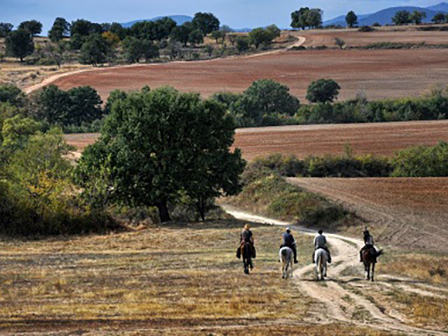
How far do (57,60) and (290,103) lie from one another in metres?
70.9

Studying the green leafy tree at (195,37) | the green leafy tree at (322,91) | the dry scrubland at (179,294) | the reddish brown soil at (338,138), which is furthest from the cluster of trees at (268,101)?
the green leafy tree at (195,37)

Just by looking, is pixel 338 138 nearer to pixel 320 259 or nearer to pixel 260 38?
pixel 320 259

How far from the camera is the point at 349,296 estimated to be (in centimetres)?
2473

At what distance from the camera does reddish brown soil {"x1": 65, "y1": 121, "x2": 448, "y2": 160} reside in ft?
253

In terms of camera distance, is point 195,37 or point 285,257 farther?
point 195,37

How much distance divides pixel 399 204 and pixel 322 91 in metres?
63.4

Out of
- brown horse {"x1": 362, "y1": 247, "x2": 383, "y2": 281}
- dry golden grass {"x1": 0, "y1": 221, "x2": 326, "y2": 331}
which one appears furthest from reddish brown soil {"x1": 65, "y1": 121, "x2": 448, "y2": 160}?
brown horse {"x1": 362, "y1": 247, "x2": 383, "y2": 281}

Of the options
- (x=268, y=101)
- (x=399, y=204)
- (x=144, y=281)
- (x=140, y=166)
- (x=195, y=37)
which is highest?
(x=195, y=37)

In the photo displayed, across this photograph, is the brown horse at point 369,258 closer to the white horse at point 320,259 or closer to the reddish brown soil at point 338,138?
the white horse at point 320,259

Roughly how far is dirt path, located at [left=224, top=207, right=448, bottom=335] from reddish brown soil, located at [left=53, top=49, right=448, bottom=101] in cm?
8863

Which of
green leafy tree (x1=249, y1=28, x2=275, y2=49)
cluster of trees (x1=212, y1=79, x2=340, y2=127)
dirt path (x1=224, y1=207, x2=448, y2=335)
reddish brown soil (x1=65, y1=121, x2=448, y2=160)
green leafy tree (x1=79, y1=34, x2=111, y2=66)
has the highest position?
green leafy tree (x1=249, y1=28, x2=275, y2=49)

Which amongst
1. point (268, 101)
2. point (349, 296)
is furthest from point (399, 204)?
point (268, 101)

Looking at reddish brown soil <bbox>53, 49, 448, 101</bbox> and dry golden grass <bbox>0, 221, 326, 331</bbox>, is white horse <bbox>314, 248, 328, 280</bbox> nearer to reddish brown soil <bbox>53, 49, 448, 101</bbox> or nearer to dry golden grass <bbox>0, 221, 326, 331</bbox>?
dry golden grass <bbox>0, 221, 326, 331</bbox>

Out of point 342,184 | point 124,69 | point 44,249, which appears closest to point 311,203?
point 342,184
